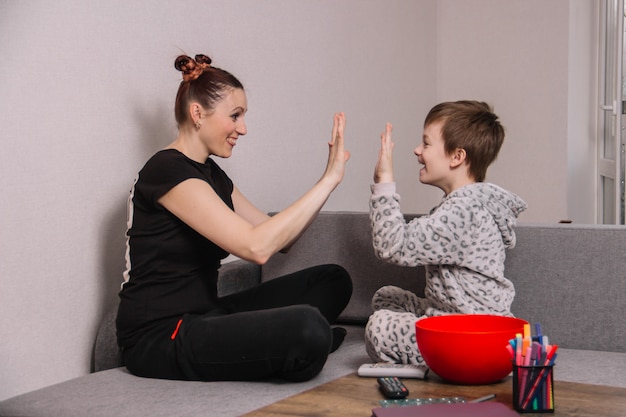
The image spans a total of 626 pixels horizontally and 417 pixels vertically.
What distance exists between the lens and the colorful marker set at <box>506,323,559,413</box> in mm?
1389

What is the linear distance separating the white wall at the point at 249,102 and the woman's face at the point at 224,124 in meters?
0.31

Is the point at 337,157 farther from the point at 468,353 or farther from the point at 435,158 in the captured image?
the point at 468,353

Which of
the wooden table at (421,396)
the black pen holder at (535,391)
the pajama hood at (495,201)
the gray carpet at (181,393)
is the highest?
the pajama hood at (495,201)

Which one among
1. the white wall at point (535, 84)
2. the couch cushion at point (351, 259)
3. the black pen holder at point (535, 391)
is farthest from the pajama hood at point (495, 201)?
the white wall at point (535, 84)

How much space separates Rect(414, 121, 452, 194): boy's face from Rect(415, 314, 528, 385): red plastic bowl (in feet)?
1.78

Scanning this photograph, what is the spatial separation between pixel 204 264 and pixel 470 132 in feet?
2.51

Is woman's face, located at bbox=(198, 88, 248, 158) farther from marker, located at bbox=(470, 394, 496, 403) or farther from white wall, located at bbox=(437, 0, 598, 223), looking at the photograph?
white wall, located at bbox=(437, 0, 598, 223)

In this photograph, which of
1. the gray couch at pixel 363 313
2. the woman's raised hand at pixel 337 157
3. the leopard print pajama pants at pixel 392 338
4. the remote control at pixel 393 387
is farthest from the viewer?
the woman's raised hand at pixel 337 157

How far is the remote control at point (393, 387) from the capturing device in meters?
1.53

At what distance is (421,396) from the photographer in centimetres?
155

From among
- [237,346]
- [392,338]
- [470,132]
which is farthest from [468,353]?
[470,132]

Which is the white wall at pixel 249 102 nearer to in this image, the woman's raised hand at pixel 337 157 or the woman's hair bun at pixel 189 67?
the woman's hair bun at pixel 189 67

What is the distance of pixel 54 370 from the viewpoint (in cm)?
205

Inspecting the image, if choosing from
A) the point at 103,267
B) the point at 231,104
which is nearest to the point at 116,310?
the point at 103,267
